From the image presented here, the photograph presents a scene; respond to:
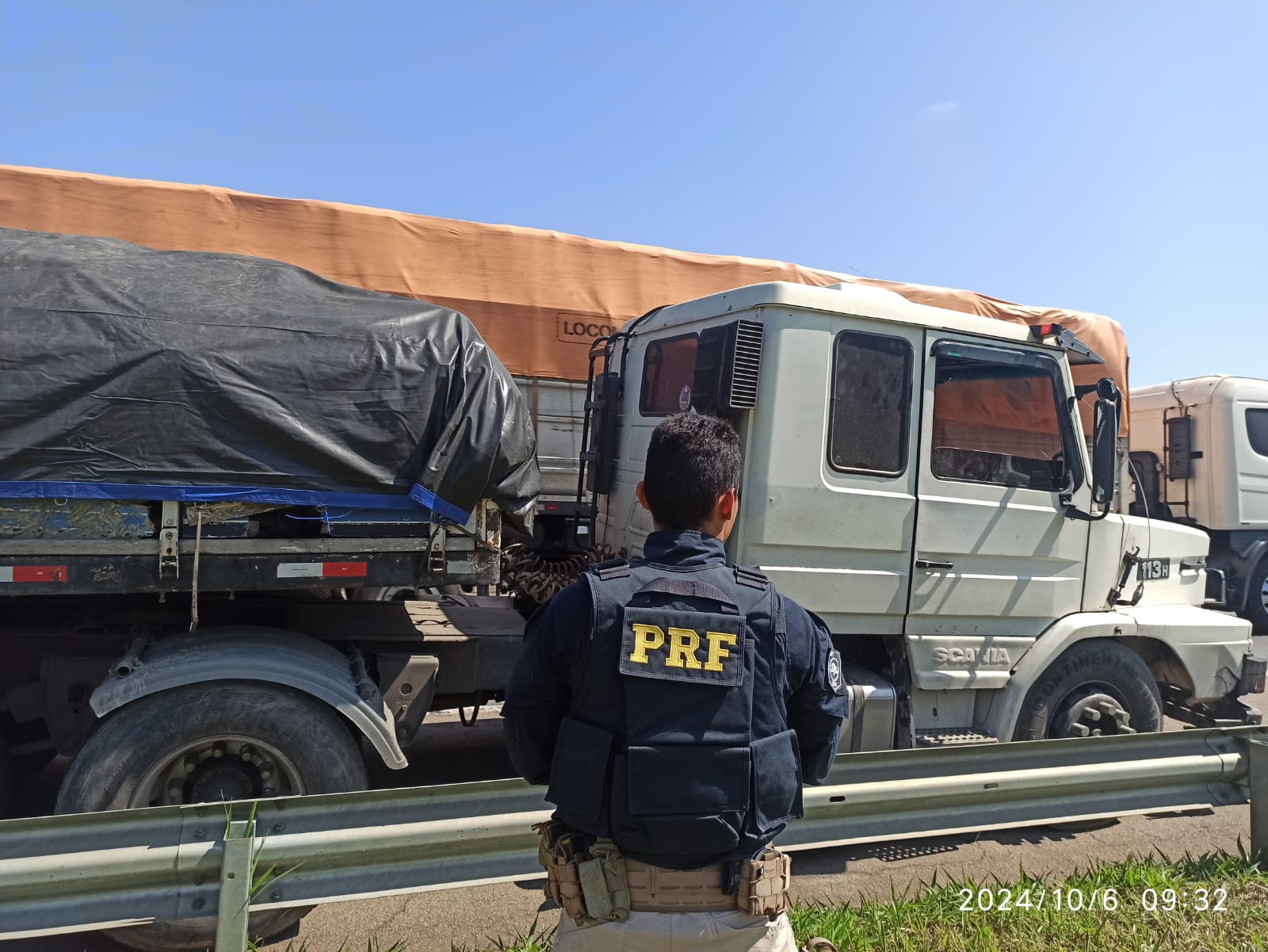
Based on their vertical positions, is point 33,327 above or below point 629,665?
above

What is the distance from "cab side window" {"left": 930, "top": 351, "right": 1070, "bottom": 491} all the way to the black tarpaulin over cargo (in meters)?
1.99

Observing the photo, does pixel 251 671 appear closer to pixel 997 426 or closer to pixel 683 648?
pixel 683 648

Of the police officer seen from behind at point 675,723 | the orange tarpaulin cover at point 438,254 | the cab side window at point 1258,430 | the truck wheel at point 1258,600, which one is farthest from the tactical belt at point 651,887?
the cab side window at point 1258,430

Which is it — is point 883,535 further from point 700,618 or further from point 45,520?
point 45,520

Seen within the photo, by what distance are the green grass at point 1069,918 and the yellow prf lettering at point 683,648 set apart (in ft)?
5.86

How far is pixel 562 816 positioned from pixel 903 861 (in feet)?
8.95

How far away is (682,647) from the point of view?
1.63m

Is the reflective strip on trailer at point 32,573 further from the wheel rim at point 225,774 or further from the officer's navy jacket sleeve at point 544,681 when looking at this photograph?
the officer's navy jacket sleeve at point 544,681

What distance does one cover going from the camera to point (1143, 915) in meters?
3.27

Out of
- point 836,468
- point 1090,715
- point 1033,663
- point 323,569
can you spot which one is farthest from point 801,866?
point 323,569

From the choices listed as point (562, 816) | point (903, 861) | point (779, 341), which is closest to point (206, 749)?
point (562, 816)

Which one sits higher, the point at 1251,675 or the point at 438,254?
the point at 438,254

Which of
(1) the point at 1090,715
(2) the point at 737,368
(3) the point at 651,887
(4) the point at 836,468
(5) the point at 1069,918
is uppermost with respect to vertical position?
(2) the point at 737,368

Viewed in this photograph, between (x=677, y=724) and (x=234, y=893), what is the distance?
5.21ft
